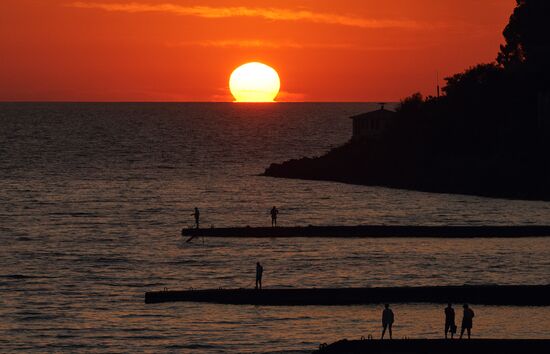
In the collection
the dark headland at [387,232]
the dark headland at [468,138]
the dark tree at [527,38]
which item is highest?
the dark tree at [527,38]

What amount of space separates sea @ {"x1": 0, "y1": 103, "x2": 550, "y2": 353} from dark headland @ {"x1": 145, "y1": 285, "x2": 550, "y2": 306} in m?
0.47

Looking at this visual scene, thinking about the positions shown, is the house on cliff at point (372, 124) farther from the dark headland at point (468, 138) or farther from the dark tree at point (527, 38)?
the dark tree at point (527, 38)

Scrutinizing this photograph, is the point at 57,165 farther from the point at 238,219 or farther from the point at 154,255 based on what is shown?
the point at 154,255

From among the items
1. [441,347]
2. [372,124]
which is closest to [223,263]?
[441,347]

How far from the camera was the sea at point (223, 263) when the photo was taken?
49125 millimetres

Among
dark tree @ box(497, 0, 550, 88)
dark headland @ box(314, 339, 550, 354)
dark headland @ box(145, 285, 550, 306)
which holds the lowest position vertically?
dark headland @ box(314, 339, 550, 354)

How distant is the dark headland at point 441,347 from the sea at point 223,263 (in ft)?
20.7

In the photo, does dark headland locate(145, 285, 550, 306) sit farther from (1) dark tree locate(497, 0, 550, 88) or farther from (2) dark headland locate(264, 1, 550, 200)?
(1) dark tree locate(497, 0, 550, 88)

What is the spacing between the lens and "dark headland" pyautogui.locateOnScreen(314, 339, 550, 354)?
3984 centimetres

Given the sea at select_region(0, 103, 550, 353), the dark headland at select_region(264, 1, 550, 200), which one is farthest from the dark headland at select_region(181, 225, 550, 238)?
the dark headland at select_region(264, 1, 550, 200)

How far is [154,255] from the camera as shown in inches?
2911

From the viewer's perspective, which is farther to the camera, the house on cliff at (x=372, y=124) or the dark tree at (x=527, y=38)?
the house on cliff at (x=372, y=124)

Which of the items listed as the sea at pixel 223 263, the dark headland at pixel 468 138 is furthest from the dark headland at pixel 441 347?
the dark headland at pixel 468 138

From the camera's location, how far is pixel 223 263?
2719 inches
